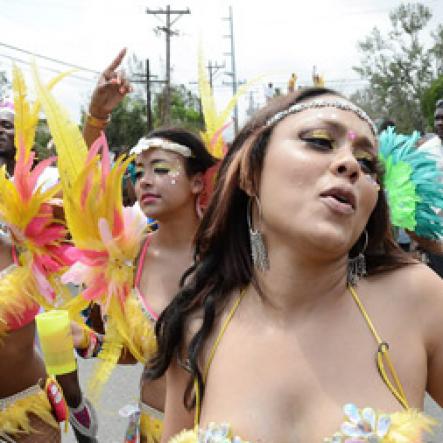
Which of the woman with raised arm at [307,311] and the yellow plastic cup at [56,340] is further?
the yellow plastic cup at [56,340]

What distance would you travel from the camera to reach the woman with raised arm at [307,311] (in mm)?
1473

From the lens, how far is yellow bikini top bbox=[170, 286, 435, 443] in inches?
54.9

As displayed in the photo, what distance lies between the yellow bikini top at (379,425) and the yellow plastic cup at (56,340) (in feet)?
2.79

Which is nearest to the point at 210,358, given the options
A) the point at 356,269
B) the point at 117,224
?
the point at 356,269

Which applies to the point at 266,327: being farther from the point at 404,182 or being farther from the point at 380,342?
the point at 404,182

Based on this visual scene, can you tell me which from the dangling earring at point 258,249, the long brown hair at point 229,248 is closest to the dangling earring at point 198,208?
the long brown hair at point 229,248

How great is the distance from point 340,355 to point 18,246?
198 centimetres

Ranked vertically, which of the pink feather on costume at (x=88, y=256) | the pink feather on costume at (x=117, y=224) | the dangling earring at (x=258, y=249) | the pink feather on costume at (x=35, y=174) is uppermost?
the pink feather on costume at (x=35, y=174)

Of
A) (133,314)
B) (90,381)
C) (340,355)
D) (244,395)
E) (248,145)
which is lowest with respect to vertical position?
(90,381)

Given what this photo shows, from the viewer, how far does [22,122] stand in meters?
2.98

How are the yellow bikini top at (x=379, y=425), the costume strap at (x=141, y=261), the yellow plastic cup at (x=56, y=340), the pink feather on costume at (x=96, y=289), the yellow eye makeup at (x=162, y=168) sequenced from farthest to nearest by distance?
the yellow eye makeup at (x=162, y=168)
the costume strap at (x=141, y=261)
the pink feather on costume at (x=96, y=289)
the yellow plastic cup at (x=56, y=340)
the yellow bikini top at (x=379, y=425)

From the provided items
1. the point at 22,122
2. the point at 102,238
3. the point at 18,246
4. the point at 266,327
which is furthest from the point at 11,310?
the point at 266,327

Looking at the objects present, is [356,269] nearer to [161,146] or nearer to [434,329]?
[434,329]

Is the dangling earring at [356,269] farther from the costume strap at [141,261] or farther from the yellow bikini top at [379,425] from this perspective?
the costume strap at [141,261]
